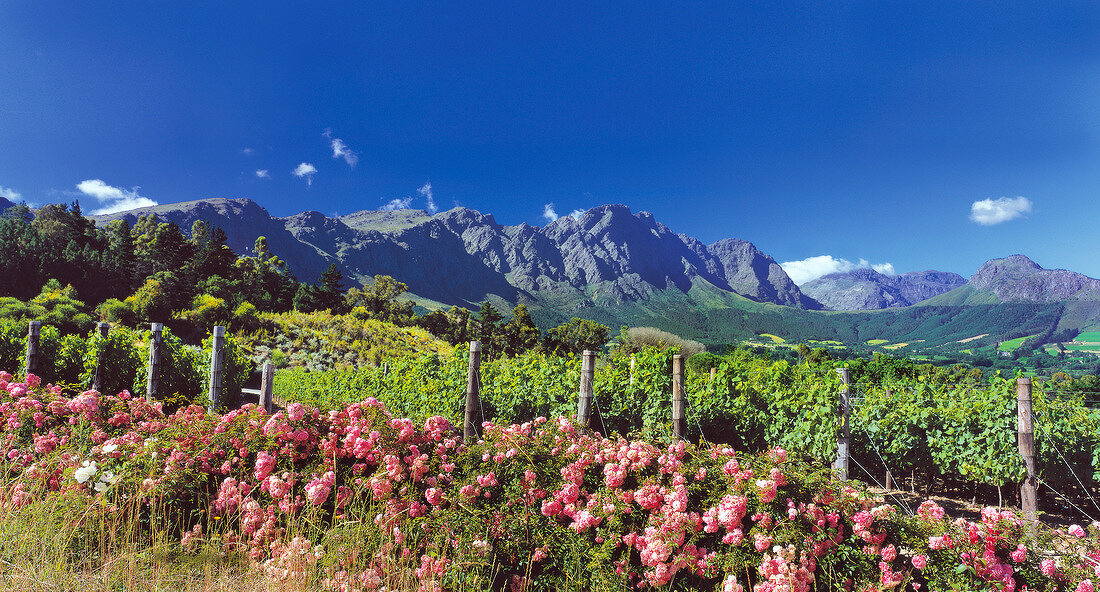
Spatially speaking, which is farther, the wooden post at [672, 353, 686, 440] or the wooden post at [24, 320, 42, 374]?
the wooden post at [24, 320, 42, 374]

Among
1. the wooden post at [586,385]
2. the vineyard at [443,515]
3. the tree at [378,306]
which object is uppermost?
the tree at [378,306]

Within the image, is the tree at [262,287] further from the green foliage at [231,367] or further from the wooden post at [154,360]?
the wooden post at [154,360]

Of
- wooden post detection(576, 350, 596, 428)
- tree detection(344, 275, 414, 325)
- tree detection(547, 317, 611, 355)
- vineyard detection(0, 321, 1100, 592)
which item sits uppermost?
tree detection(344, 275, 414, 325)

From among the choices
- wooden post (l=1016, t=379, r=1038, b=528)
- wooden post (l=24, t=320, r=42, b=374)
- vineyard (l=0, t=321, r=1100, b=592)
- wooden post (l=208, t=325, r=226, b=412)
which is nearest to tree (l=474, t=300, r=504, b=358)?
wooden post (l=24, t=320, r=42, b=374)

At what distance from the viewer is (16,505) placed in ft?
9.82

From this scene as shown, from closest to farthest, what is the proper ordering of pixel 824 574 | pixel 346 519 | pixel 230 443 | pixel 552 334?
1. pixel 824 574
2. pixel 346 519
3. pixel 230 443
4. pixel 552 334

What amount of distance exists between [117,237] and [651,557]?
53.2 metres

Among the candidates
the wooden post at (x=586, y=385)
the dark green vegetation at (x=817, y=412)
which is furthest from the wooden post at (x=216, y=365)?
the wooden post at (x=586, y=385)

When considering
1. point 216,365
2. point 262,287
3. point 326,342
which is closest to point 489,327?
point 262,287

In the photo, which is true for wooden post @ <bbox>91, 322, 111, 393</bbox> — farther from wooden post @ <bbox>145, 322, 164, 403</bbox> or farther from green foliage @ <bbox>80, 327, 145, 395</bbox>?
wooden post @ <bbox>145, 322, 164, 403</bbox>

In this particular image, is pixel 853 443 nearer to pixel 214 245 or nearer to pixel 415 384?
pixel 415 384

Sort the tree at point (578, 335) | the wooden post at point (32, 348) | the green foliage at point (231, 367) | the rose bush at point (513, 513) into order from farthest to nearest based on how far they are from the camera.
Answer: the tree at point (578, 335) → the green foliage at point (231, 367) → the wooden post at point (32, 348) → the rose bush at point (513, 513)

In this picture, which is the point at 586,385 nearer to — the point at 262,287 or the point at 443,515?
the point at 443,515

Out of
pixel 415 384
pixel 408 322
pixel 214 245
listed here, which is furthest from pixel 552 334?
pixel 415 384
